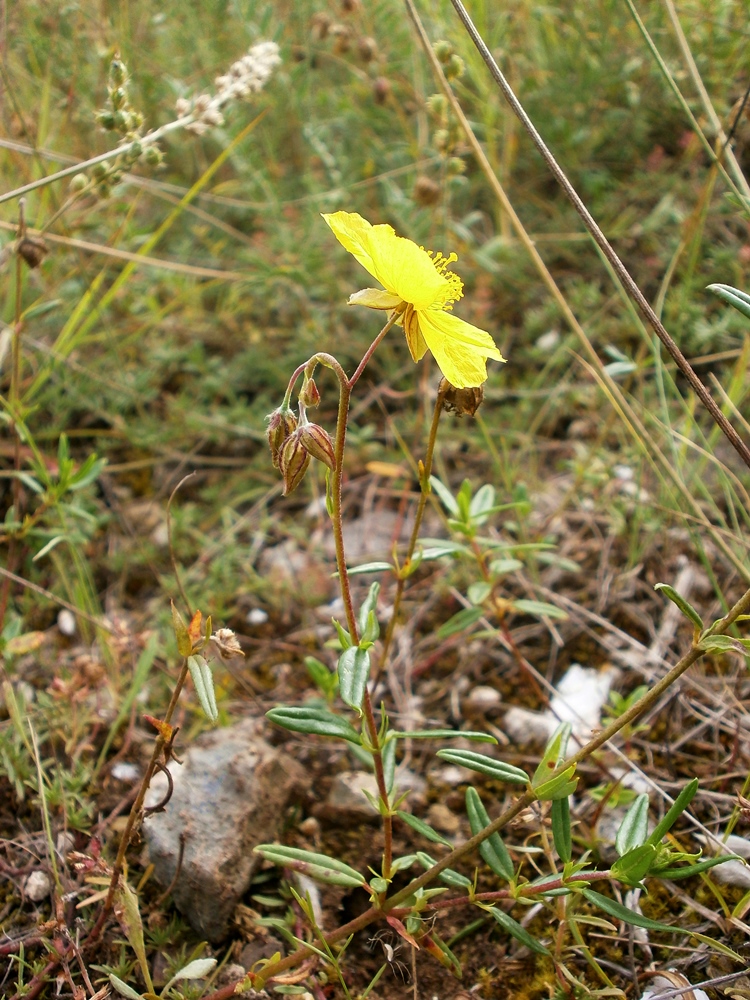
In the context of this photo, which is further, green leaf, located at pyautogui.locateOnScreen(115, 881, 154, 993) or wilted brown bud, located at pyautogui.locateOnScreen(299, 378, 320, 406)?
green leaf, located at pyautogui.locateOnScreen(115, 881, 154, 993)

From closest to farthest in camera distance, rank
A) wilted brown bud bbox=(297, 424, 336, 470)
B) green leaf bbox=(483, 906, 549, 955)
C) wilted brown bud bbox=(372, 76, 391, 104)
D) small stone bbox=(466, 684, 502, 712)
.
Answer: wilted brown bud bbox=(297, 424, 336, 470) → green leaf bbox=(483, 906, 549, 955) → small stone bbox=(466, 684, 502, 712) → wilted brown bud bbox=(372, 76, 391, 104)

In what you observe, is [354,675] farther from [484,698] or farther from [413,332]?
[484,698]

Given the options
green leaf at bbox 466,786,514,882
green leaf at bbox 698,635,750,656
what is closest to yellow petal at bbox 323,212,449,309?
green leaf at bbox 698,635,750,656

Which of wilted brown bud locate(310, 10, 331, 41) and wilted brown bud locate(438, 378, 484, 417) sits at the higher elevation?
wilted brown bud locate(310, 10, 331, 41)

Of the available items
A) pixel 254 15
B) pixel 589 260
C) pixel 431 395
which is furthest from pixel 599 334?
pixel 254 15

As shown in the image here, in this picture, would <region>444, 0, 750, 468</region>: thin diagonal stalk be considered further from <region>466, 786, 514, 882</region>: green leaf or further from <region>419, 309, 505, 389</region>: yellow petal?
<region>466, 786, 514, 882</region>: green leaf

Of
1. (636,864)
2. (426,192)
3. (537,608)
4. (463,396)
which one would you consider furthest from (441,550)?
(426,192)
